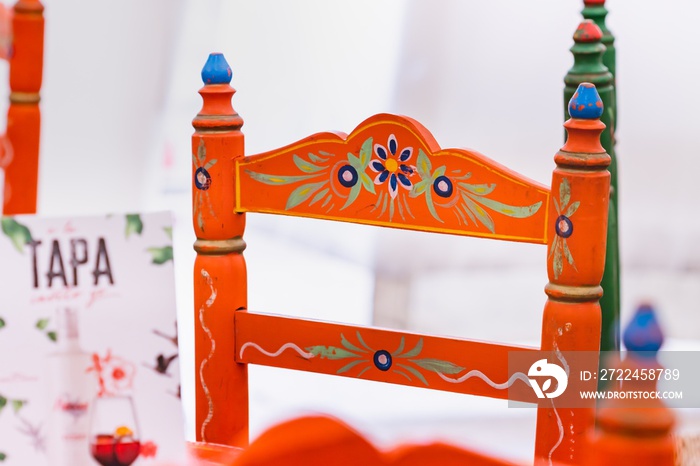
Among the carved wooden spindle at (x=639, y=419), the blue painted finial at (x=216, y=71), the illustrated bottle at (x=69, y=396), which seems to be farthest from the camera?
the blue painted finial at (x=216, y=71)

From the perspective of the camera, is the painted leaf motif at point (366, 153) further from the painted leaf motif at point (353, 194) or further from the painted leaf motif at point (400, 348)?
the painted leaf motif at point (400, 348)

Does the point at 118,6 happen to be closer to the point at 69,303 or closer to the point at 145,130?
the point at 145,130

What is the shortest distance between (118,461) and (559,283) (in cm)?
50

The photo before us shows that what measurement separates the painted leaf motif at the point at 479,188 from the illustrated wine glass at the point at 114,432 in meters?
0.47

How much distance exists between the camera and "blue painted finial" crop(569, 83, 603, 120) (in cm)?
101

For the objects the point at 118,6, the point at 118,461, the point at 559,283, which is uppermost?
the point at 118,6

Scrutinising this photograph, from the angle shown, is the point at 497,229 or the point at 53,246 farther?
the point at 497,229

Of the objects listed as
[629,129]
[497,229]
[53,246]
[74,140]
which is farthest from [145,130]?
[53,246]

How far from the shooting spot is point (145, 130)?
2.94 metres

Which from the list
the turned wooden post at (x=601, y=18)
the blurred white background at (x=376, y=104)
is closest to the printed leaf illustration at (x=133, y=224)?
the turned wooden post at (x=601, y=18)

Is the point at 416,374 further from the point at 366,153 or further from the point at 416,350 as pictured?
the point at 366,153

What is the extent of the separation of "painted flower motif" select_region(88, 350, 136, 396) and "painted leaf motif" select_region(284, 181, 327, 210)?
468 millimetres

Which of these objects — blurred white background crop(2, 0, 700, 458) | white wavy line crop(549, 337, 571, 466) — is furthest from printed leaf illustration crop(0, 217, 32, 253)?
blurred white background crop(2, 0, 700, 458)

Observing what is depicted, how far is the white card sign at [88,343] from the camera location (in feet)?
2.49
